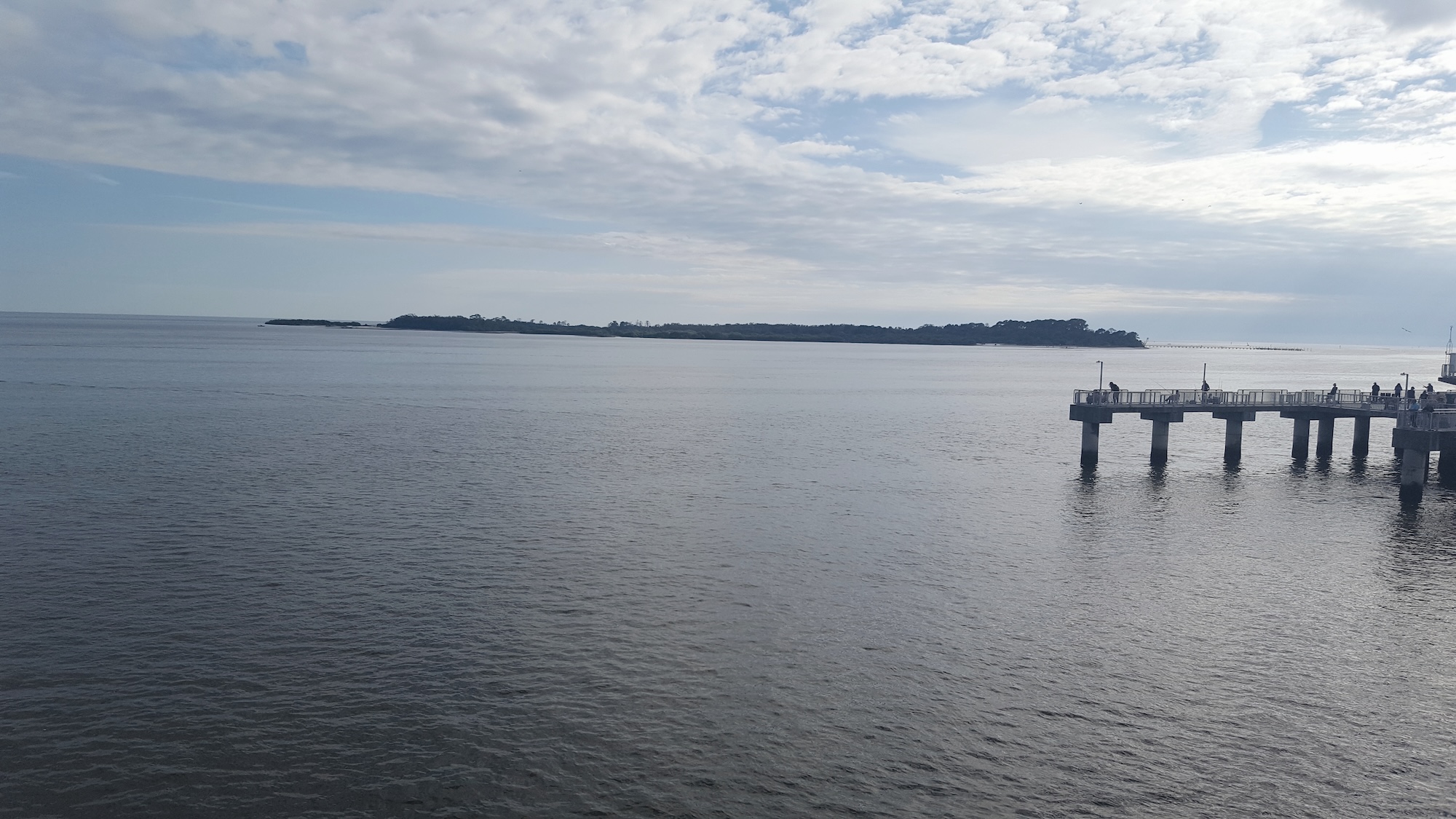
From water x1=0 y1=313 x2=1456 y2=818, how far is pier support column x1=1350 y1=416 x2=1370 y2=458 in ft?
26.7

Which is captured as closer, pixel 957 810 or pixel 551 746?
pixel 957 810

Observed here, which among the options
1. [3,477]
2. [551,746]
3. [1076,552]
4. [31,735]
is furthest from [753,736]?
[3,477]

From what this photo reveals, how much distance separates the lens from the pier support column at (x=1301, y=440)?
63812mm

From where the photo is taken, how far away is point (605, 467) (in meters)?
55.8

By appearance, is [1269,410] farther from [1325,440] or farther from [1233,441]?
[1325,440]

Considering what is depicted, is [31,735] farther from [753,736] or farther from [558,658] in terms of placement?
[753,736]

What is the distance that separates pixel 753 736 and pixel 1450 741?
15.2 metres

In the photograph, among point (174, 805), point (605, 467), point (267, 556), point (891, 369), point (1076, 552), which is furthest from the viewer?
point (891, 369)

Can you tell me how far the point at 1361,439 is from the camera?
217ft

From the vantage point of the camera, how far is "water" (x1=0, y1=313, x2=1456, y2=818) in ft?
61.3

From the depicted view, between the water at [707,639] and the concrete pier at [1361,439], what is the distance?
26.7 feet

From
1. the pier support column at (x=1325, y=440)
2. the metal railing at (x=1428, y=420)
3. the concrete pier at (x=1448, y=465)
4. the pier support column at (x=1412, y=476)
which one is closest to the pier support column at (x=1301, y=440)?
the pier support column at (x=1325, y=440)

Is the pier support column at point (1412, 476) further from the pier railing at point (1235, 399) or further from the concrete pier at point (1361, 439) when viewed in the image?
the concrete pier at point (1361, 439)

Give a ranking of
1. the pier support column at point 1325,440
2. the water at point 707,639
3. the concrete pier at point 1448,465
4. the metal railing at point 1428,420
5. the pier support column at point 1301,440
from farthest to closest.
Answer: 1. the pier support column at point 1325,440
2. the pier support column at point 1301,440
3. the concrete pier at point 1448,465
4. the metal railing at point 1428,420
5. the water at point 707,639
